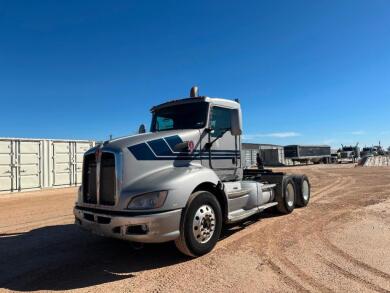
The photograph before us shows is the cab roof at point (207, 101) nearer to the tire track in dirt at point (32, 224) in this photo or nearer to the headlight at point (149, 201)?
the headlight at point (149, 201)

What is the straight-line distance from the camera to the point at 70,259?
591 centimetres

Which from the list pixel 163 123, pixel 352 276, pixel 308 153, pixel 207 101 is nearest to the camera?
pixel 352 276

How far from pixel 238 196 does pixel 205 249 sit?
1562 millimetres

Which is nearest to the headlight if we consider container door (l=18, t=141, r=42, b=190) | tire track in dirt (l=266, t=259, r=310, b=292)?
tire track in dirt (l=266, t=259, r=310, b=292)

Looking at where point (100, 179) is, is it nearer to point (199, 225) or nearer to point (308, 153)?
point (199, 225)

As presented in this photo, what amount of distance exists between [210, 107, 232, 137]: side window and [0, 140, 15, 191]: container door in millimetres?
13728

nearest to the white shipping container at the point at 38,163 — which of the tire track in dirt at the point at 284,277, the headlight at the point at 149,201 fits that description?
the headlight at the point at 149,201

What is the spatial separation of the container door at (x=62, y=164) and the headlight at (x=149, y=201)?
15.3 metres

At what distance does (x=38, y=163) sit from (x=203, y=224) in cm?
1499

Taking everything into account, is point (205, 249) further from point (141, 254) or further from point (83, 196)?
point (83, 196)

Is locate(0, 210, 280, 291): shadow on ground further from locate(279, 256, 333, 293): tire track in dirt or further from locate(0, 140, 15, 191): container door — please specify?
locate(0, 140, 15, 191): container door

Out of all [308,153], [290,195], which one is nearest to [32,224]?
[290,195]

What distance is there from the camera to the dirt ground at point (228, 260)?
15.3 feet

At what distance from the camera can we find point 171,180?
17.8 ft
